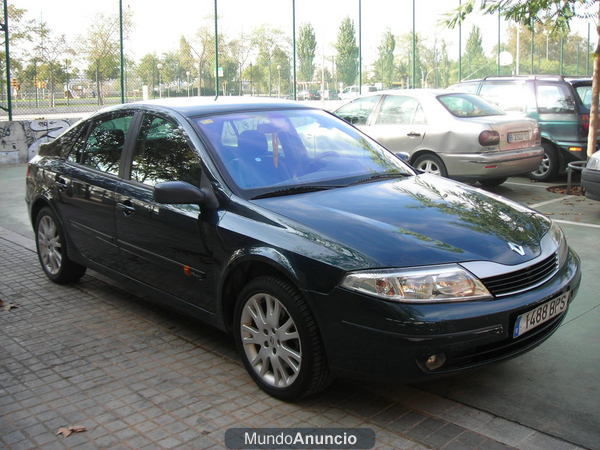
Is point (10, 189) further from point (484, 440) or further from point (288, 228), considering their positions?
point (484, 440)

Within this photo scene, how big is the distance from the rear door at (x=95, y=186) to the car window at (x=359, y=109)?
634 centimetres

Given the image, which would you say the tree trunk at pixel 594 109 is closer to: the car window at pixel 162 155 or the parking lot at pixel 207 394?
the parking lot at pixel 207 394

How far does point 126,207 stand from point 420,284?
7.68 ft

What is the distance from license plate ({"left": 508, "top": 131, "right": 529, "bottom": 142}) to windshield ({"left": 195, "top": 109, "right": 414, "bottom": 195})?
549 cm

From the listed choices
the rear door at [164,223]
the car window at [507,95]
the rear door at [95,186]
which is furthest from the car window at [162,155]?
the car window at [507,95]

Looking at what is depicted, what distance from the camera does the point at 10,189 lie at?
39.4ft

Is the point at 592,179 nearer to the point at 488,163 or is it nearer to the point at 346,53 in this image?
the point at 488,163

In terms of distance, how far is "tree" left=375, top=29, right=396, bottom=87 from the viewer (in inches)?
1009

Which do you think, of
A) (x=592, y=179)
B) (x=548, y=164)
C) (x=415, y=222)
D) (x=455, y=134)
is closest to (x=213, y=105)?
(x=415, y=222)

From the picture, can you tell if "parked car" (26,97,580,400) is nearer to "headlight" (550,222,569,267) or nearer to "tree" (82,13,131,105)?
"headlight" (550,222,569,267)

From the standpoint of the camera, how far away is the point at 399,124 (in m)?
10.6

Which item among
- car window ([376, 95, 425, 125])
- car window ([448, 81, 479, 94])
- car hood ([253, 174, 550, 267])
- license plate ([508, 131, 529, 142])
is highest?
car window ([448, 81, 479, 94])

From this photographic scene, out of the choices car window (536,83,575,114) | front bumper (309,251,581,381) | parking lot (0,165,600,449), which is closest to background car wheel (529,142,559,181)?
car window (536,83,575,114)

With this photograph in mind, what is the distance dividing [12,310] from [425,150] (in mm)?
6672
